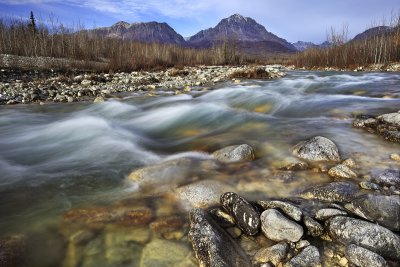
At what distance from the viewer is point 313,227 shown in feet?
8.25

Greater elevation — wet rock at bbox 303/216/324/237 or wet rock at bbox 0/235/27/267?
wet rock at bbox 303/216/324/237

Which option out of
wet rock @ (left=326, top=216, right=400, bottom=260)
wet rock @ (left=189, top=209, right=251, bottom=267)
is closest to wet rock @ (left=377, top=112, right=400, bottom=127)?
wet rock @ (left=326, top=216, right=400, bottom=260)

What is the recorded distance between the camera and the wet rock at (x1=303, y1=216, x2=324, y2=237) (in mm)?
2496

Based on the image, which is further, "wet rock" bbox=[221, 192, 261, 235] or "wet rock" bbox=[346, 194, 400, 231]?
"wet rock" bbox=[221, 192, 261, 235]

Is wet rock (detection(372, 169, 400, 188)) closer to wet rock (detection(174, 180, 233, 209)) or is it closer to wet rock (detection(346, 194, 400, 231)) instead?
wet rock (detection(346, 194, 400, 231))

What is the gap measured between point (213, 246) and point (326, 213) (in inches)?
44.8

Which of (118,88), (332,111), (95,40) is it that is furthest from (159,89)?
(95,40)

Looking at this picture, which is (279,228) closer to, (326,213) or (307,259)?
(307,259)

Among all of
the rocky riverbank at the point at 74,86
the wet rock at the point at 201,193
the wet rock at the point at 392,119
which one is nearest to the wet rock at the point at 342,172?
the wet rock at the point at 201,193

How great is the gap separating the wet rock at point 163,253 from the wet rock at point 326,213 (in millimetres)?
1258

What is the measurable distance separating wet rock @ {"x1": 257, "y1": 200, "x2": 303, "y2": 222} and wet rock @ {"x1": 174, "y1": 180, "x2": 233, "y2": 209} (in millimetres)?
575

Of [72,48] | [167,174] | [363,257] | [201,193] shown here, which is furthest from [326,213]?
[72,48]

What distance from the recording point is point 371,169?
364 centimetres

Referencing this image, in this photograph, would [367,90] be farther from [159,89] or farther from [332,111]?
[159,89]
